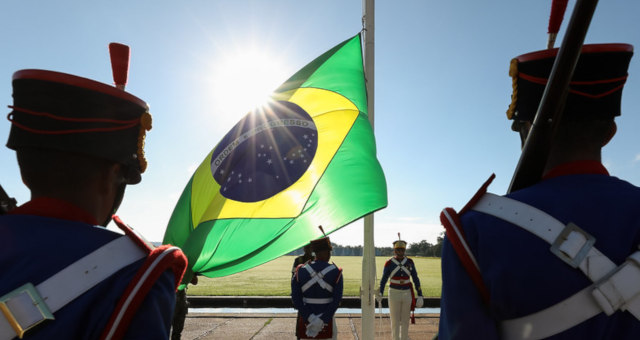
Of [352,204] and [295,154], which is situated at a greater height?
[295,154]

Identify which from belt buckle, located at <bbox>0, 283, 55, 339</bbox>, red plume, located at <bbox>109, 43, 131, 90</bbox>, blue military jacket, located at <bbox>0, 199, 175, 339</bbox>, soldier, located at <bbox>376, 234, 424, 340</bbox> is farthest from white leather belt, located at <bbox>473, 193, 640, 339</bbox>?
soldier, located at <bbox>376, 234, 424, 340</bbox>

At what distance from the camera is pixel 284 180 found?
323 centimetres

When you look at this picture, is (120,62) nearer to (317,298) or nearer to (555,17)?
(555,17)

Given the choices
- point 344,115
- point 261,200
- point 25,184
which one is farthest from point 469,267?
point 344,115

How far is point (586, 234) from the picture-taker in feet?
→ 3.45

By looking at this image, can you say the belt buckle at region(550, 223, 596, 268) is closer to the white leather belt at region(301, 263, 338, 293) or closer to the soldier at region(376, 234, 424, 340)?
the white leather belt at region(301, 263, 338, 293)

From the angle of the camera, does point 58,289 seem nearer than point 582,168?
Yes

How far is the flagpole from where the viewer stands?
4285 millimetres

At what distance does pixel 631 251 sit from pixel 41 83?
1915 millimetres

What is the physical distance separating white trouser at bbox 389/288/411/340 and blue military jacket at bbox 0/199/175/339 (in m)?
7.35

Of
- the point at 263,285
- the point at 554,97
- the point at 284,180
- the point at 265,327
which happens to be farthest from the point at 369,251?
the point at 263,285

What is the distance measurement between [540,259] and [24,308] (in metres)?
1.40

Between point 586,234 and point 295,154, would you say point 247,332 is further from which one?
point 586,234

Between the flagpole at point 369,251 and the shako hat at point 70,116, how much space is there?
130 inches
